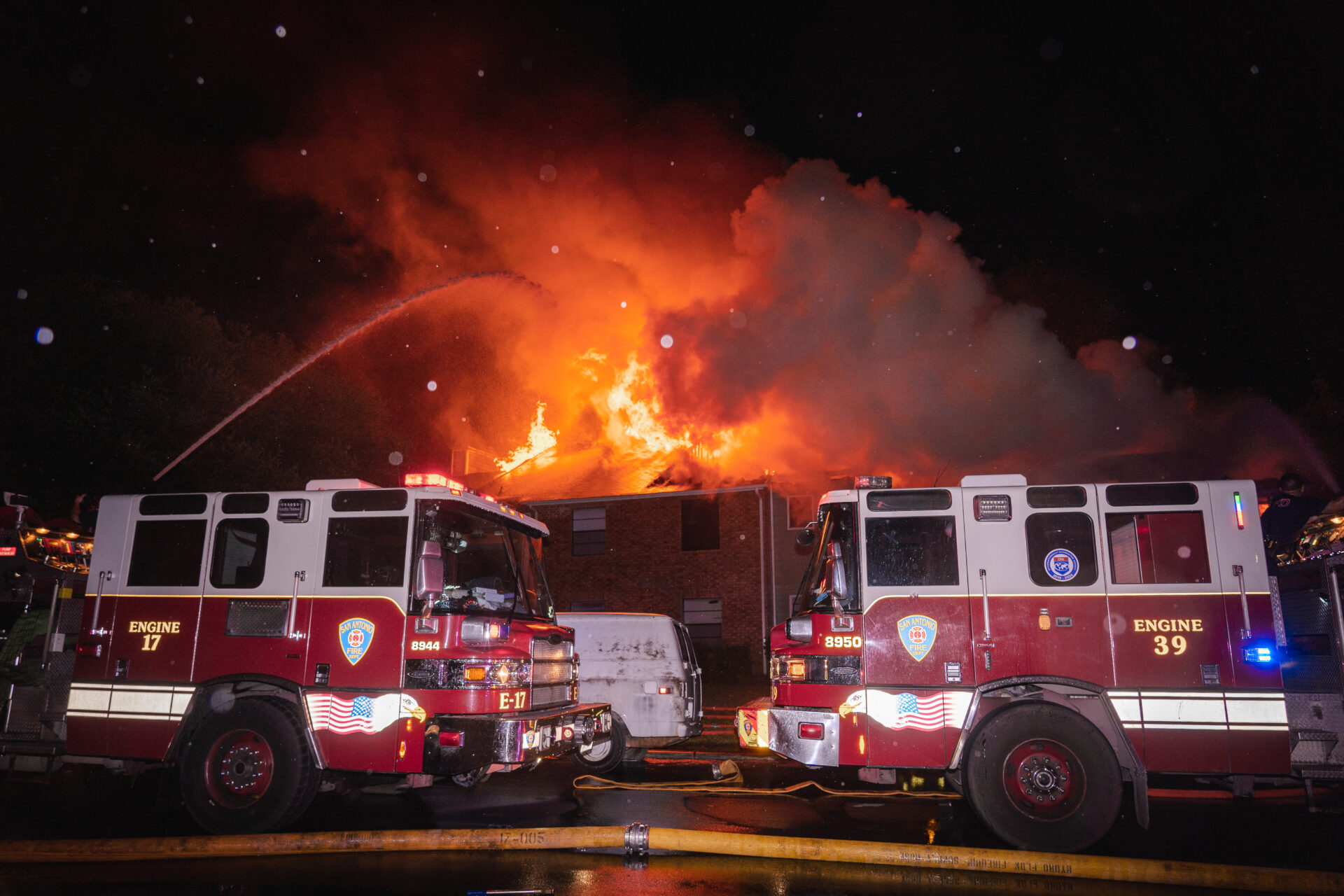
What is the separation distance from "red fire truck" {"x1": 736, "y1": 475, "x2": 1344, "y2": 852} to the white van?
3.18 metres

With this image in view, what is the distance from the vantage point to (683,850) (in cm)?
594

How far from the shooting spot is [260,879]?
5.60 meters

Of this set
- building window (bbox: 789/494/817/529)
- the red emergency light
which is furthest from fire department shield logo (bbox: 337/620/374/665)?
building window (bbox: 789/494/817/529)

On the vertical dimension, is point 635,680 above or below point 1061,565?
below

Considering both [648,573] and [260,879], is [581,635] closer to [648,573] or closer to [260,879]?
[260,879]

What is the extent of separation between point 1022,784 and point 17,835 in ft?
25.9

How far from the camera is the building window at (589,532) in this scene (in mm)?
26766

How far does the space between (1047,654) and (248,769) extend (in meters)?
6.47

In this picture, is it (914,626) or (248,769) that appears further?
(914,626)

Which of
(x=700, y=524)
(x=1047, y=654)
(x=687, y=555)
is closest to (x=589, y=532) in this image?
(x=687, y=555)

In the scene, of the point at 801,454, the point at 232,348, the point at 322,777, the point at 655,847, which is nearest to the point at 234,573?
the point at 322,777

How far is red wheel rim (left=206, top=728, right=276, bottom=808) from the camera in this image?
262 inches

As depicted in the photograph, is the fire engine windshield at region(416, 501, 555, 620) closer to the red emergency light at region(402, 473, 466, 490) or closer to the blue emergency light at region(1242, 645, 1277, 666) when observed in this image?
the red emergency light at region(402, 473, 466, 490)

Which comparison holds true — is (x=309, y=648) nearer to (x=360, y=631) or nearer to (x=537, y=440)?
(x=360, y=631)
